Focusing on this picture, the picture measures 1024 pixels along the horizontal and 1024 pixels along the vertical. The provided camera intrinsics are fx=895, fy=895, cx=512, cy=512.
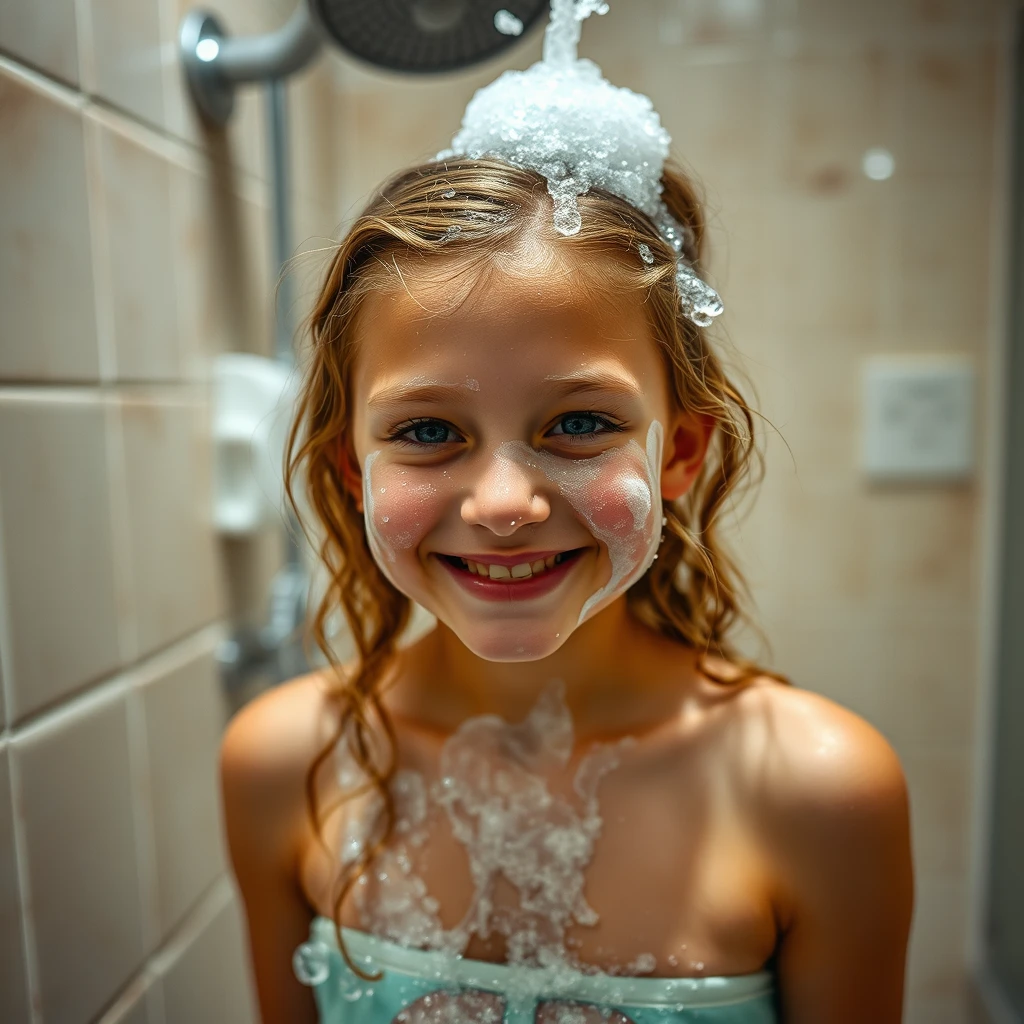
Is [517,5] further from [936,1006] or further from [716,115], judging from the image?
[936,1006]

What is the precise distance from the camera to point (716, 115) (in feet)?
3.56

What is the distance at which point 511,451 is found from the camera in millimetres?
484

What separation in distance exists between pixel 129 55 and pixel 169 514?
14.5 inches

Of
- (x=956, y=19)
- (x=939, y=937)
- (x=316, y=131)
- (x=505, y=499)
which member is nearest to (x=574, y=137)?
(x=505, y=499)

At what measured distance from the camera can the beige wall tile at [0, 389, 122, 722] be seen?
0.56 meters

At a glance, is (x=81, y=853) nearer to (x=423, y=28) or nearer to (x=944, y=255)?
(x=423, y=28)

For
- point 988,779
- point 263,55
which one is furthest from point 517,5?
point 988,779

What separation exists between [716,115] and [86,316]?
78 centimetres

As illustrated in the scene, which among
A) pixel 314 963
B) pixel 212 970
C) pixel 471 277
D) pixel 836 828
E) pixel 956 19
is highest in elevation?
pixel 956 19

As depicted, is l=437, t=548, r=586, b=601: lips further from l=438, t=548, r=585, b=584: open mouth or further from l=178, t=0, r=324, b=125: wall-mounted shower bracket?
l=178, t=0, r=324, b=125: wall-mounted shower bracket

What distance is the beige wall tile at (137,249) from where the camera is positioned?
68 cm

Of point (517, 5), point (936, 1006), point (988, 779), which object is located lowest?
point (936, 1006)

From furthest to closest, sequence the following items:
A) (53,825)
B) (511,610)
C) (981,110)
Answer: (981,110) < (53,825) < (511,610)

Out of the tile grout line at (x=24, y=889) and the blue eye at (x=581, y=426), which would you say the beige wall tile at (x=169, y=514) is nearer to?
the tile grout line at (x=24, y=889)
